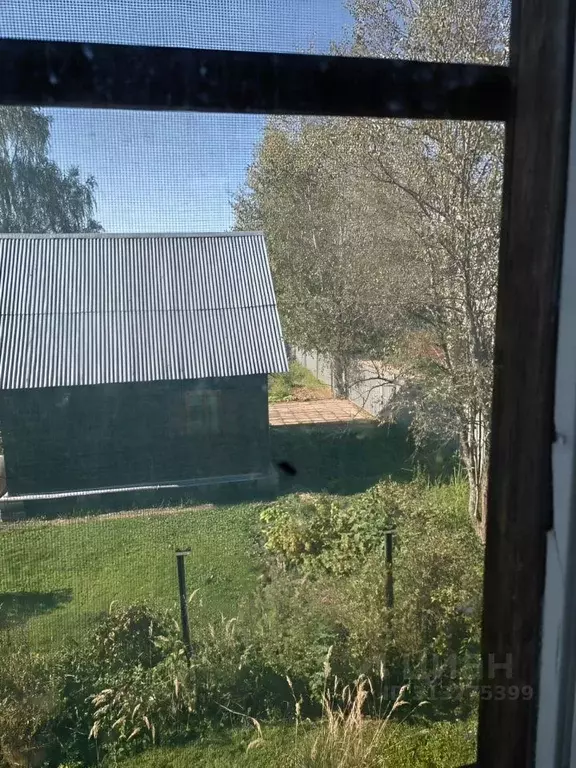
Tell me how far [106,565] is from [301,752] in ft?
1.30

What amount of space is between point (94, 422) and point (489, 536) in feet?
1.75

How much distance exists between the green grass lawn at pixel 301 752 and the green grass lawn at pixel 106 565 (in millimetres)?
183

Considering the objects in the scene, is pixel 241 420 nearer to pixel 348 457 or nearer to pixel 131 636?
pixel 348 457

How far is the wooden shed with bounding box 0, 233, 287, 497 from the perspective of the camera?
688 mm

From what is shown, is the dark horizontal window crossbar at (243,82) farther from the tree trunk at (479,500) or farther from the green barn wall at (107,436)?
the tree trunk at (479,500)

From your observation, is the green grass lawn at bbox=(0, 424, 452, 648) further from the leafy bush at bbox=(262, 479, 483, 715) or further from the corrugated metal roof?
the corrugated metal roof

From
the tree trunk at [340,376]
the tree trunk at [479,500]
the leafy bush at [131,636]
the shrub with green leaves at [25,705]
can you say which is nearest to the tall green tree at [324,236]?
the tree trunk at [340,376]

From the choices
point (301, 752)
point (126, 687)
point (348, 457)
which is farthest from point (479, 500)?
point (126, 687)

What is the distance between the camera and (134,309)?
733 mm

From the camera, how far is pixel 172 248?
0.71 meters

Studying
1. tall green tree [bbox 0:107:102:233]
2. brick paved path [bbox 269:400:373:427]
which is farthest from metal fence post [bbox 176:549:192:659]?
tall green tree [bbox 0:107:102:233]

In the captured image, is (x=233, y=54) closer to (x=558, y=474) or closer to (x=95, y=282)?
(x=95, y=282)

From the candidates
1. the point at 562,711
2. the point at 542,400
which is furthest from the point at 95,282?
the point at 562,711

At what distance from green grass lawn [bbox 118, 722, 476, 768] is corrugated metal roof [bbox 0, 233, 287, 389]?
1.77ft
